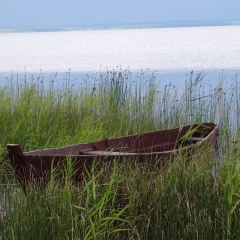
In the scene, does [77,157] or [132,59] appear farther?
[132,59]

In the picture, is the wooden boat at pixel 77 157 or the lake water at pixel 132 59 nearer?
the wooden boat at pixel 77 157

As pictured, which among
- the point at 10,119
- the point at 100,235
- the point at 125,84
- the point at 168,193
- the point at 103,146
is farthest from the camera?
the point at 125,84

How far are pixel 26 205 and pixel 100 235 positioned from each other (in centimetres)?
56

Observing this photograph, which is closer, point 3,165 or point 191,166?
point 191,166

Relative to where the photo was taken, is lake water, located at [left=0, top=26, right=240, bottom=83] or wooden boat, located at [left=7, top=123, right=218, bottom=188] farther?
lake water, located at [left=0, top=26, right=240, bottom=83]

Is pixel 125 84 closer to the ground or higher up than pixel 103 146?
higher up

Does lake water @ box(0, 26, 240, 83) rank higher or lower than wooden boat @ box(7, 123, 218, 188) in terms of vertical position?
higher

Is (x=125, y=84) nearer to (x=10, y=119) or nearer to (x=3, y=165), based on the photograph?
(x=10, y=119)

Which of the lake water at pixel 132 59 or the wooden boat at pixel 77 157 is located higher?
the lake water at pixel 132 59

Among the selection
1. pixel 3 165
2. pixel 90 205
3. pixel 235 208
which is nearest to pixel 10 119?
pixel 3 165

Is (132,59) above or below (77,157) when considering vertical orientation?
above

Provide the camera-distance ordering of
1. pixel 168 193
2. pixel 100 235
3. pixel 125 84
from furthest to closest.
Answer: pixel 125 84 → pixel 168 193 → pixel 100 235

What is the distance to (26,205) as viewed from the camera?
4.68 metres

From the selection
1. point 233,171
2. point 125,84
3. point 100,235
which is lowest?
point 100,235
